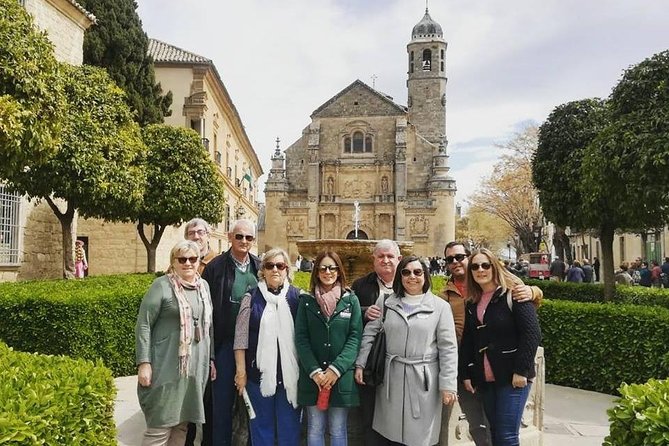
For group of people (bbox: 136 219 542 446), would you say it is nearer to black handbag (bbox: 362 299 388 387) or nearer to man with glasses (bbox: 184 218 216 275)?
black handbag (bbox: 362 299 388 387)

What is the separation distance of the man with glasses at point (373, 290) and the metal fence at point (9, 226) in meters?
11.6

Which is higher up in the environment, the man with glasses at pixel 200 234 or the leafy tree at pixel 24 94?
the leafy tree at pixel 24 94

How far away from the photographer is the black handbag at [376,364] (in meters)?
3.54

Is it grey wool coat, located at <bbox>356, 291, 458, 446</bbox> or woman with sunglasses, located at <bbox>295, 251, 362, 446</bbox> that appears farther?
woman with sunglasses, located at <bbox>295, 251, 362, 446</bbox>

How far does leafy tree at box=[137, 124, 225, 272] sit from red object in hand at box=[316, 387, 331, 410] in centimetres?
1358

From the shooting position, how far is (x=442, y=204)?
42.2 meters

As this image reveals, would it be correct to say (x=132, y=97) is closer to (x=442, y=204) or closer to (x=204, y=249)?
(x=204, y=249)

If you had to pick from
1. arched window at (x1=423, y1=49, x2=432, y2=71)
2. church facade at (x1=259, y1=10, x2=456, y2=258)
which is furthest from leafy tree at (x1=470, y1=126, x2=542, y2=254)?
arched window at (x1=423, y1=49, x2=432, y2=71)

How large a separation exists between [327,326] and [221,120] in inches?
1127

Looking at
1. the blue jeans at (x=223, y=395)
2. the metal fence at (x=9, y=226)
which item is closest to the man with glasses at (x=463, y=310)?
the blue jeans at (x=223, y=395)

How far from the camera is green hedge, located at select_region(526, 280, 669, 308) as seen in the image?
9844mm

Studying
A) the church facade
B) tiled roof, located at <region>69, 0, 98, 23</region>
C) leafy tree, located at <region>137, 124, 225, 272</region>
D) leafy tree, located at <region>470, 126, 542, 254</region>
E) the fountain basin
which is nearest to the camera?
the fountain basin

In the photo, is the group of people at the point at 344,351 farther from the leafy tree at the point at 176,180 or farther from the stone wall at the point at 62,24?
the leafy tree at the point at 176,180

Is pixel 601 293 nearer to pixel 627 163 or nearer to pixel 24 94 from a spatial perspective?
pixel 627 163
